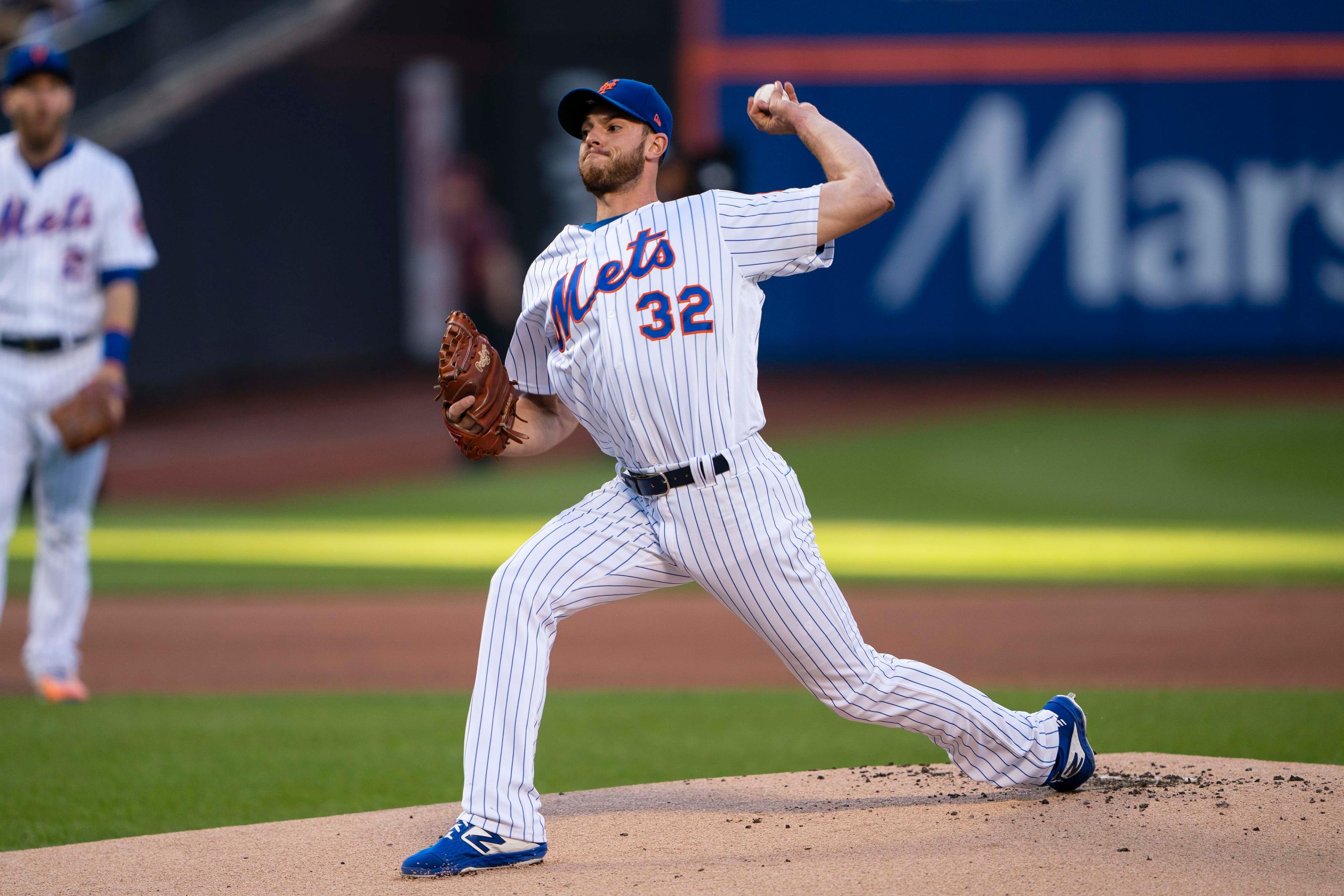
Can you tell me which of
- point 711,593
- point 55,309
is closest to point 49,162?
point 55,309

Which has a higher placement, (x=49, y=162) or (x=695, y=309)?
(x=49, y=162)

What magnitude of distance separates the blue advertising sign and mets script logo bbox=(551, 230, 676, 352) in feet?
43.0

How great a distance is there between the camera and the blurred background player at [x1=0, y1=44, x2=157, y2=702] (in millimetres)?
5461

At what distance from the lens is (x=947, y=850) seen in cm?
343

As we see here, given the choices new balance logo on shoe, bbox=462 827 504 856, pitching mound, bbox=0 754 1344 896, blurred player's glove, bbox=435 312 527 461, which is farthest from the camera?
blurred player's glove, bbox=435 312 527 461

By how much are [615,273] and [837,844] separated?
1398 mm

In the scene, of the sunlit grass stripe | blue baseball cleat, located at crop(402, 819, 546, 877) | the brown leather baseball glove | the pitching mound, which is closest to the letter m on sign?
the sunlit grass stripe

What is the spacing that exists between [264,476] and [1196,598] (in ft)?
27.4

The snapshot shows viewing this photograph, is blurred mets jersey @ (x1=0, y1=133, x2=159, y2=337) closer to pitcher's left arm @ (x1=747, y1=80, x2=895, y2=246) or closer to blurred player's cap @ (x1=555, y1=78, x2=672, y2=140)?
blurred player's cap @ (x1=555, y1=78, x2=672, y2=140)

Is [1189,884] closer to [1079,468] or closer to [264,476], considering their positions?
[1079,468]

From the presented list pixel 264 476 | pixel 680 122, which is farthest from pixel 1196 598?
pixel 680 122

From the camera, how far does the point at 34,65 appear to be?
5391 mm

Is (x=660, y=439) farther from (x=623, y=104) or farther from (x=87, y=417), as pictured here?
(x=87, y=417)

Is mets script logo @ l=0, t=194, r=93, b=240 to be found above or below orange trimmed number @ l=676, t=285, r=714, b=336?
above
